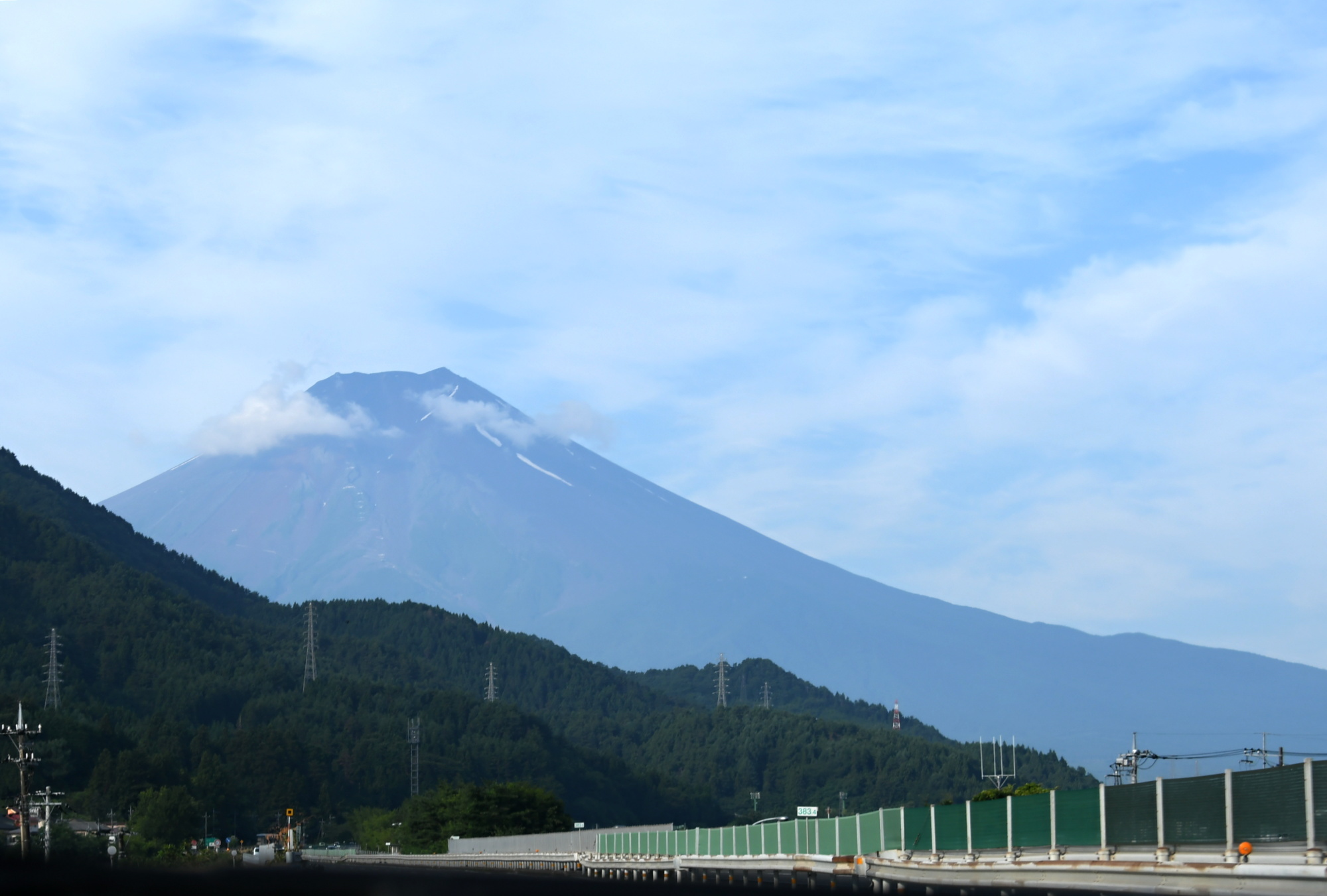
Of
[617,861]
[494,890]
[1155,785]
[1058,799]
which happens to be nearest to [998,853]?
[1058,799]

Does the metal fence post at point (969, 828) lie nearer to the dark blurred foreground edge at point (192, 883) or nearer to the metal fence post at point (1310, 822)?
the metal fence post at point (1310, 822)

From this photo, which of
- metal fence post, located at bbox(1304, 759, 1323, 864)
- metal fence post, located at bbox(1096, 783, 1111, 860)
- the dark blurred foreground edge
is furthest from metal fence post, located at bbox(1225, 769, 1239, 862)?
the dark blurred foreground edge

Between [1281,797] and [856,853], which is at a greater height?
[1281,797]

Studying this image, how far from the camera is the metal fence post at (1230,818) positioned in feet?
70.8

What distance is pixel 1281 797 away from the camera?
20469 millimetres

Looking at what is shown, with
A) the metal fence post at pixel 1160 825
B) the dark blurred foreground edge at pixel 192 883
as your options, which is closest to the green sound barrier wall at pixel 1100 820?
the metal fence post at pixel 1160 825

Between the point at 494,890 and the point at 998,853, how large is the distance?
22498mm

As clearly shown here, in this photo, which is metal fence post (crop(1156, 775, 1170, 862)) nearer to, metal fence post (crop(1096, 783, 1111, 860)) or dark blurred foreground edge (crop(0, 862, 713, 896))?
metal fence post (crop(1096, 783, 1111, 860))

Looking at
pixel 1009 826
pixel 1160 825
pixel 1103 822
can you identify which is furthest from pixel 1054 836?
pixel 1160 825

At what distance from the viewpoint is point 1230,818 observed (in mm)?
21906

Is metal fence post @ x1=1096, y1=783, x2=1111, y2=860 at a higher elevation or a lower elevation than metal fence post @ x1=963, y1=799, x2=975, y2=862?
higher

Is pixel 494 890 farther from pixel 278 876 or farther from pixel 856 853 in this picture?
pixel 856 853

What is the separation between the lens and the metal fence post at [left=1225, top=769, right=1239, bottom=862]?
21.6 m

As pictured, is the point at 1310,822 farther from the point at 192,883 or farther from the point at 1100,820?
the point at 192,883
